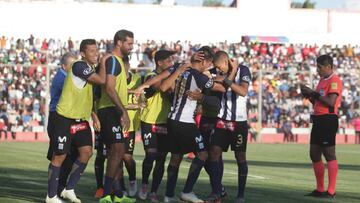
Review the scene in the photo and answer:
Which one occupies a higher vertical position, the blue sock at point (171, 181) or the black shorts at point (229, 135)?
the black shorts at point (229, 135)

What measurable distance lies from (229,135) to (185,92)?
3.32ft

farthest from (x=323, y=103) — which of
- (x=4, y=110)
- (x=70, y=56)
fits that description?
(x=4, y=110)

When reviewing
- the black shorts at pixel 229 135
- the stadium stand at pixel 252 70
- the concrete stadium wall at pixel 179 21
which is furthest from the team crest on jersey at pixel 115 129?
the concrete stadium wall at pixel 179 21

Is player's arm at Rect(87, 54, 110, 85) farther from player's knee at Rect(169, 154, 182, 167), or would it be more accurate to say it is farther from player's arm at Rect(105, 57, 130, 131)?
player's knee at Rect(169, 154, 182, 167)

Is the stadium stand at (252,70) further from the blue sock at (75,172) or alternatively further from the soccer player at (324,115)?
the blue sock at (75,172)

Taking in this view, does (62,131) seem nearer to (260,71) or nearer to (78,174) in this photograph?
(78,174)

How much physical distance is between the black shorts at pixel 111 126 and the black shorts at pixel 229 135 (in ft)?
5.51

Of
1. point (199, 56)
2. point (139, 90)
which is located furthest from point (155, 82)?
point (199, 56)

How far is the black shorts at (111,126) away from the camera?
39.0ft

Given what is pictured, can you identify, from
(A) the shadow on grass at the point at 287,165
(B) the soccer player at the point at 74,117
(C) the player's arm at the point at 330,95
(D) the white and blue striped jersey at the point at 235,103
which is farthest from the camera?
(A) the shadow on grass at the point at 287,165

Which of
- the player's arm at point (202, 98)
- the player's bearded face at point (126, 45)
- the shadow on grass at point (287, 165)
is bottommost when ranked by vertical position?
the shadow on grass at point (287, 165)

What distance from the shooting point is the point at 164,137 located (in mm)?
13508

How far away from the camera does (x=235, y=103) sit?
523 inches

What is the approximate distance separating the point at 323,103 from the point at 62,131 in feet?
14.7
